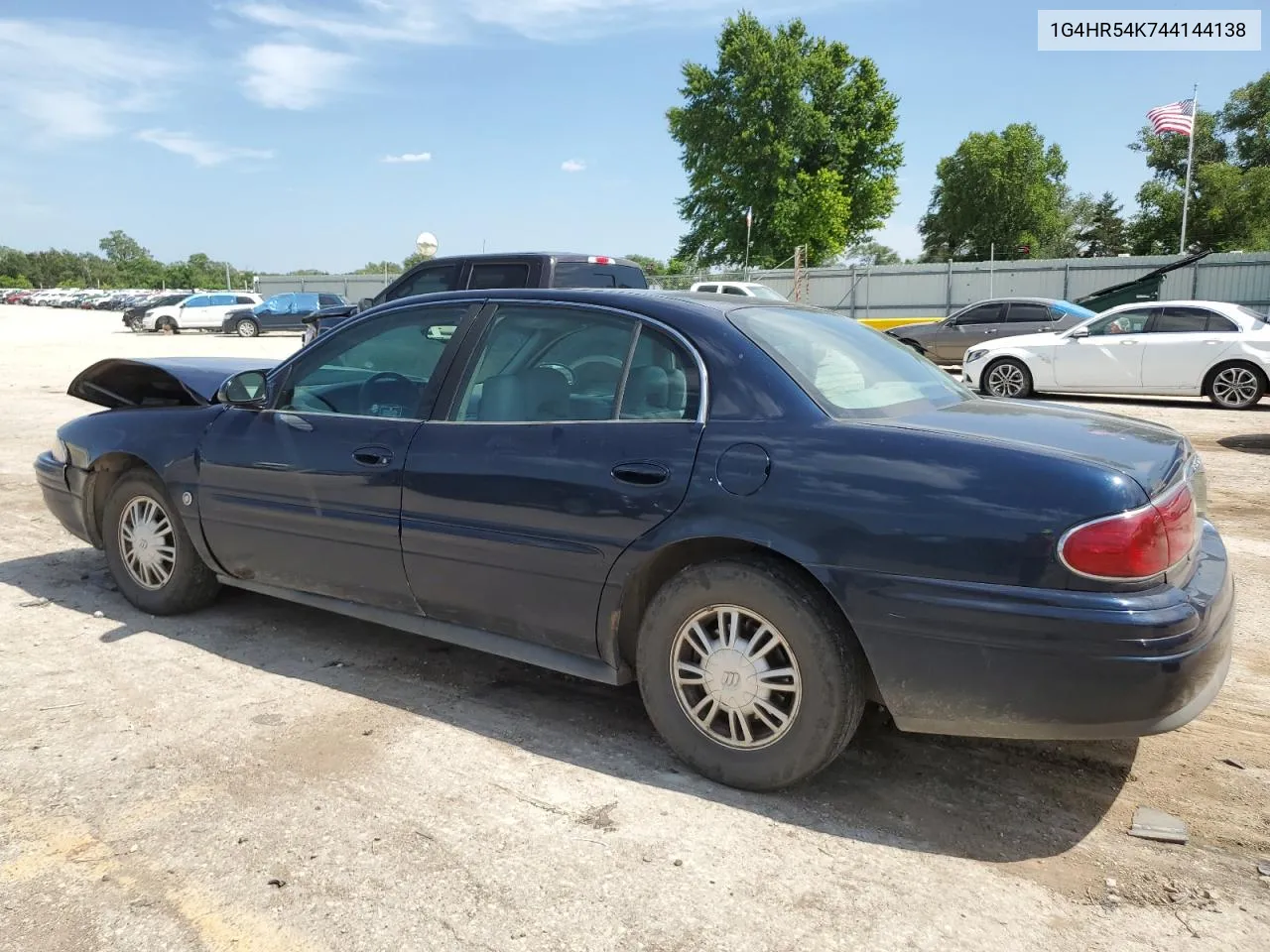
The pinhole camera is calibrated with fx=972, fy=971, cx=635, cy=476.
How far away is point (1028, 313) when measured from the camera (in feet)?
58.9

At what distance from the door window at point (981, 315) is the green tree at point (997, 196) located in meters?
A: 50.0

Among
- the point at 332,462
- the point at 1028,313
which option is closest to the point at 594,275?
the point at 332,462

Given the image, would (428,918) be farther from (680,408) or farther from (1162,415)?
(1162,415)

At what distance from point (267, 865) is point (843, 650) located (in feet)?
5.69

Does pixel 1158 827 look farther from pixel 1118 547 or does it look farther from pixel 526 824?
pixel 526 824

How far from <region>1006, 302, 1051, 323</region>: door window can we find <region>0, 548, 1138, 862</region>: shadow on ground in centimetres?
1597

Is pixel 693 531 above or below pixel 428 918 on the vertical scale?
above

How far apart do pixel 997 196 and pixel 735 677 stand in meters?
71.1

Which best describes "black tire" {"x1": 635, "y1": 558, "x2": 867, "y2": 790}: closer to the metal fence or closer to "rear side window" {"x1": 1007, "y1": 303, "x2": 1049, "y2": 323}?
"rear side window" {"x1": 1007, "y1": 303, "x2": 1049, "y2": 323}

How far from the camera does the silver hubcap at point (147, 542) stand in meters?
4.69

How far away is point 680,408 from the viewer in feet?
10.5

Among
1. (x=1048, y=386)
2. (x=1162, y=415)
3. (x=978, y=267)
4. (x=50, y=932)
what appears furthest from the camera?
(x=978, y=267)

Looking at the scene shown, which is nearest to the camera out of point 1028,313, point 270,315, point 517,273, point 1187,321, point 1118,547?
point 1118,547

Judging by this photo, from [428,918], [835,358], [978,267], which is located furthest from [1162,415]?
[978,267]
